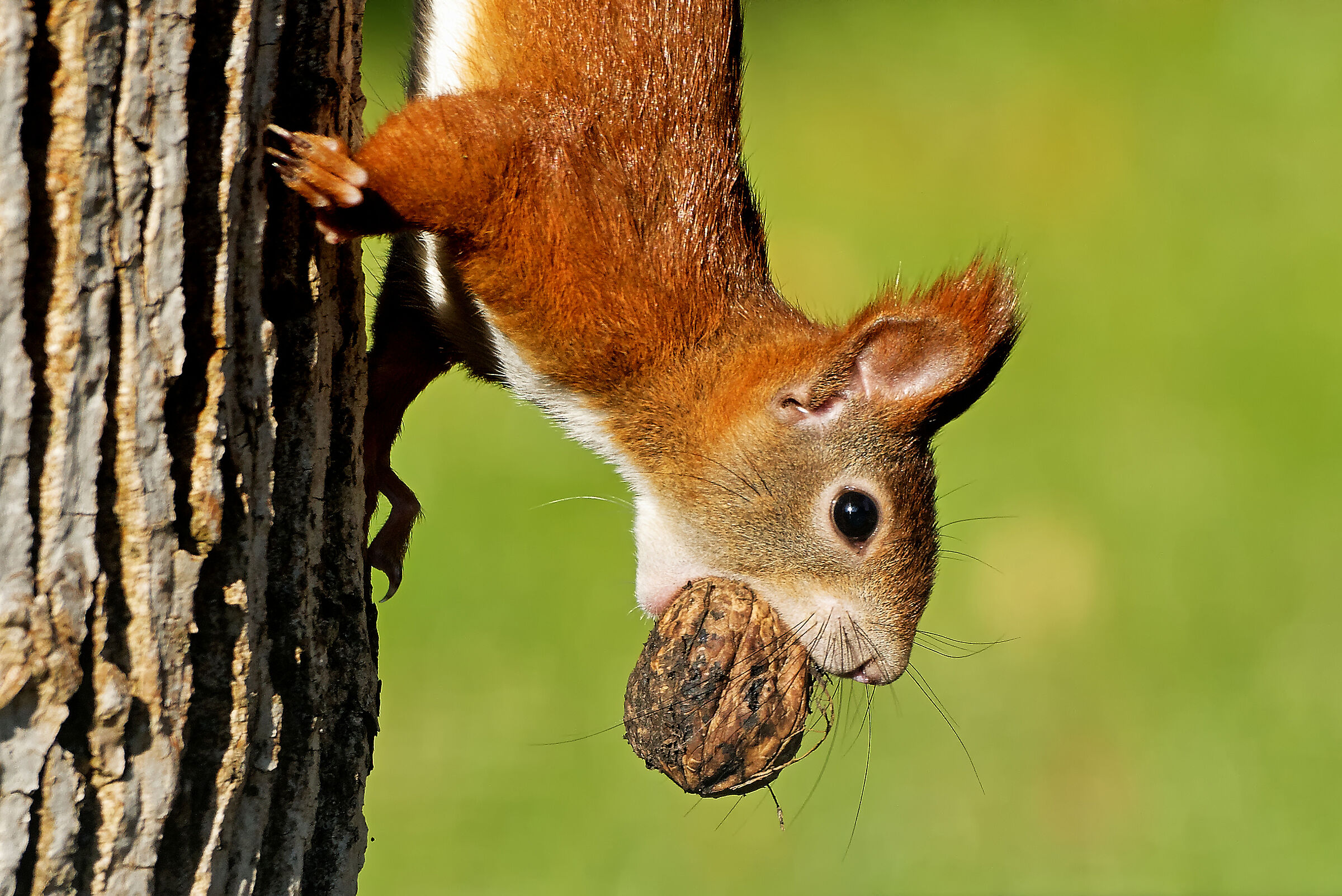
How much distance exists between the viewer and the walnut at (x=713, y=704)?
2.05 m

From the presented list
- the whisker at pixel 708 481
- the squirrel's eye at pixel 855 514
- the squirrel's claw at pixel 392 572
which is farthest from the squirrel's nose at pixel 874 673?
the squirrel's claw at pixel 392 572

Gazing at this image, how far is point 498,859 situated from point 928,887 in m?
1.50

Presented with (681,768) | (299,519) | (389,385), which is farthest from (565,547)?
(299,519)

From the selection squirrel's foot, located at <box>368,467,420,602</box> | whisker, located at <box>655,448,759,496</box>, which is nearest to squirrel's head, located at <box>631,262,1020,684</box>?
whisker, located at <box>655,448,759,496</box>

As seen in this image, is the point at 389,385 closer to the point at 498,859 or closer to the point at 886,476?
the point at 886,476

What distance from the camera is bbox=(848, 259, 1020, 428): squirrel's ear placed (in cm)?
226

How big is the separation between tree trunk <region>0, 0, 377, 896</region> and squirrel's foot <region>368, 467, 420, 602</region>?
1.94ft

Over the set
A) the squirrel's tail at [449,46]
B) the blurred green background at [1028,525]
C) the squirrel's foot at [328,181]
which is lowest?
the blurred green background at [1028,525]

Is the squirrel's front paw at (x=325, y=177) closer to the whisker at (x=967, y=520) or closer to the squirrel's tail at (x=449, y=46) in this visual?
the squirrel's tail at (x=449, y=46)

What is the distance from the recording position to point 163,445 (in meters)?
1.39

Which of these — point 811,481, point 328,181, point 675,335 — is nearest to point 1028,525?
point 811,481

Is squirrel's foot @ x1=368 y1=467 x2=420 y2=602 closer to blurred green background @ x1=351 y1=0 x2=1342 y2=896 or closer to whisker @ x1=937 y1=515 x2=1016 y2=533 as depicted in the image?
whisker @ x1=937 y1=515 x2=1016 y2=533

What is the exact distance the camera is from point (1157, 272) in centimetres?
653

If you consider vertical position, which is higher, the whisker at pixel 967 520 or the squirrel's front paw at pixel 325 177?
the squirrel's front paw at pixel 325 177
